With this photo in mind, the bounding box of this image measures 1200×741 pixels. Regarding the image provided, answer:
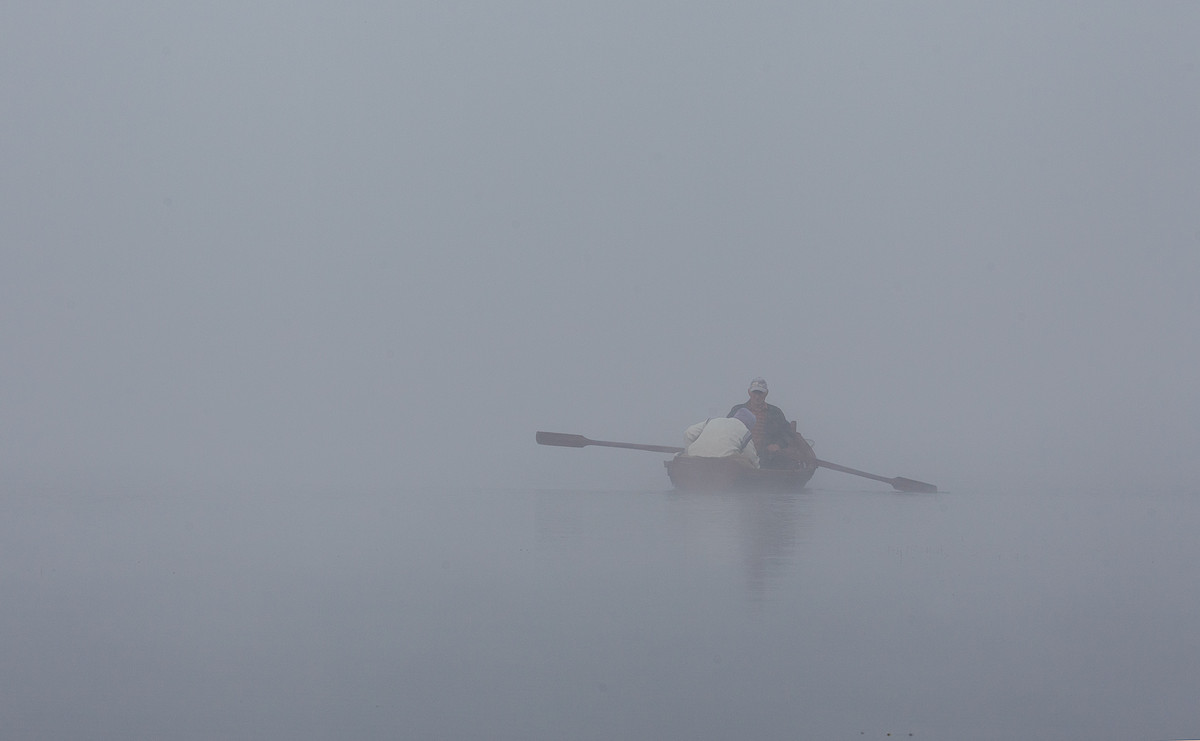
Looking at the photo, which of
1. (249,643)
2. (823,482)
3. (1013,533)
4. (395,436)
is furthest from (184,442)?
(249,643)

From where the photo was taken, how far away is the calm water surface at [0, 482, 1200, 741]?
8.95 ft

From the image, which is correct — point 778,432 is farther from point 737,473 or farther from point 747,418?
point 737,473

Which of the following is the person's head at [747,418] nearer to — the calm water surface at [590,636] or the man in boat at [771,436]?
the man in boat at [771,436]

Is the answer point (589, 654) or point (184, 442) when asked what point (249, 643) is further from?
point (184, 442)

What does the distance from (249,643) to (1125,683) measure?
235 centimetres

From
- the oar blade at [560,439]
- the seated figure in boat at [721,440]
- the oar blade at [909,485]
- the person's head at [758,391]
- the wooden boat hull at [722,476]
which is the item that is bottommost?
the oar blade at [909,485]

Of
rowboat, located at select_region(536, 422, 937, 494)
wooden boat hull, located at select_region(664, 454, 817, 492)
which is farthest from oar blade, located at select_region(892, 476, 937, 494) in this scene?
wooden boat hull, located at select_region(664, 454, 817, 492)

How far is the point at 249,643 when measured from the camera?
3512 mm

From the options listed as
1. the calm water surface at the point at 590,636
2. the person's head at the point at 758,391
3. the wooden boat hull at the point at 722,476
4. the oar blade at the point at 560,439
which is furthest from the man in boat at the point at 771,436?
the calm water surface at the point at 590,636

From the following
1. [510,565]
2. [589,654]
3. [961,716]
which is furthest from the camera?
[510,565]

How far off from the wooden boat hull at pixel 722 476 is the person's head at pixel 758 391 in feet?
2.41

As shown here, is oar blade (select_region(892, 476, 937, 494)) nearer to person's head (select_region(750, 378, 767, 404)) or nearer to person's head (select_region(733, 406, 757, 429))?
person's head (select_region(750, 378, 767, 404))

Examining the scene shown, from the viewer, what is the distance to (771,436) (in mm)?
12617

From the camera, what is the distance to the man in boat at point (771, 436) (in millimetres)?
12398
